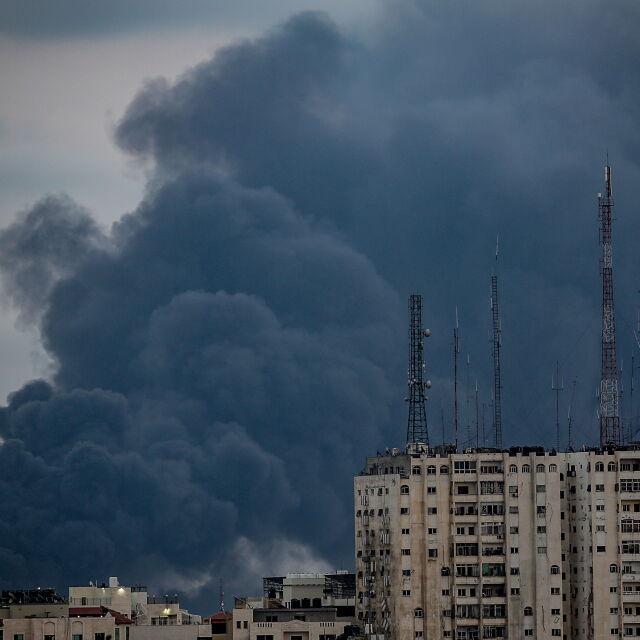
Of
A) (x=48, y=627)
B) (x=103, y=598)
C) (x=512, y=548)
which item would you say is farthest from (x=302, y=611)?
(x=48, y=627)

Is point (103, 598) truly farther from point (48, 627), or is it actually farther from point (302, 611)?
point (48, 627)

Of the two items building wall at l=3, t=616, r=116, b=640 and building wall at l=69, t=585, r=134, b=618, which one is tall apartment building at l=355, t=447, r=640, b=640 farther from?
building wall at l=69, t=585, r=134, b=618

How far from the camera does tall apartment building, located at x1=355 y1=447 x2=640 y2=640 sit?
16700 cm

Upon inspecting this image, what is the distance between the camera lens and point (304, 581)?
186000 mm

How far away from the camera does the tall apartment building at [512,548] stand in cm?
16700

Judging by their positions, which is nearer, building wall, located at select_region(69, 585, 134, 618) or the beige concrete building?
the beige concrete building

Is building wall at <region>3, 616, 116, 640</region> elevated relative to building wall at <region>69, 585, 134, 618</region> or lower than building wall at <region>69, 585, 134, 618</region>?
lower

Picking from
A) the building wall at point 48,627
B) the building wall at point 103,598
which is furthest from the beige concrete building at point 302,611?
the building wall at point 48,627

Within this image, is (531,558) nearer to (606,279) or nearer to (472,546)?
(472,546)

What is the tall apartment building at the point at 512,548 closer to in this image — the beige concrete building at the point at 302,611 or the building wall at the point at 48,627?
the beige concrete building at the point at 302,611

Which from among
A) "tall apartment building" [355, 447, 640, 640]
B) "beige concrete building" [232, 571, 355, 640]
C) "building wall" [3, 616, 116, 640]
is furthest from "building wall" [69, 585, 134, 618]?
"tall apartment building" [355, 447, 640, 640]

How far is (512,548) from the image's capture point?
6619 inches

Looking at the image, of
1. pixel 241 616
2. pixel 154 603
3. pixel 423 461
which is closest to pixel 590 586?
pixel 423 461

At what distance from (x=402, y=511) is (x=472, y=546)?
5.51m
